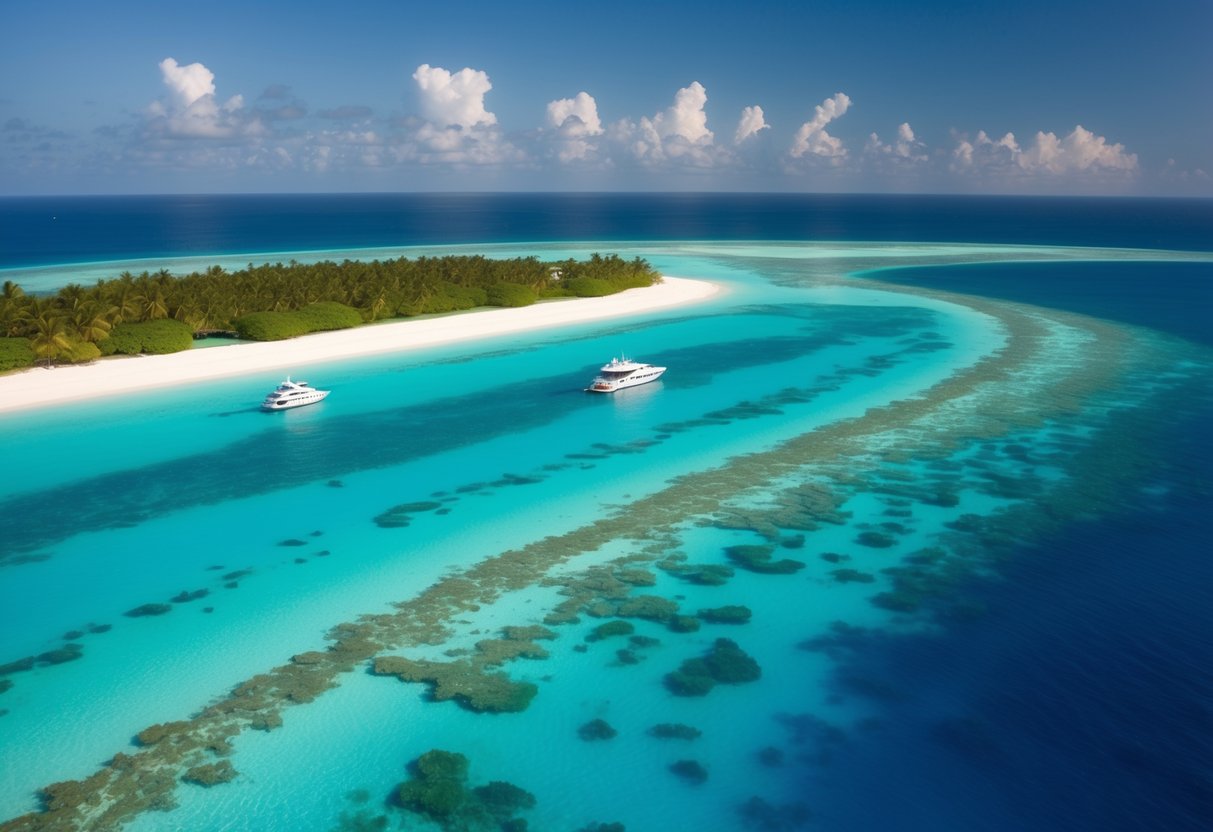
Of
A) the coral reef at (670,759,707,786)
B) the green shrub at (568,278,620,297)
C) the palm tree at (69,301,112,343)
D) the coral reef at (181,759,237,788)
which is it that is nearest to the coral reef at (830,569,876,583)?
the coral reef at (670,759,707,786)

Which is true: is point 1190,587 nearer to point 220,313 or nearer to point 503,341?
point 503,341

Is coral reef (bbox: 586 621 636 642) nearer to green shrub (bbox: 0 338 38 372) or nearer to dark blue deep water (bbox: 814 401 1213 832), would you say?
dark blue deep water (bbox: 814 401 1213 832)

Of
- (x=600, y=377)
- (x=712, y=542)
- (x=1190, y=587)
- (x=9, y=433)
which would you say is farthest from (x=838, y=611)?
(x=9, y=433)

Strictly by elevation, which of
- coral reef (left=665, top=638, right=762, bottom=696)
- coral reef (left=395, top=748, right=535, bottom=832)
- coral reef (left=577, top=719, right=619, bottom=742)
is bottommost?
coral reef (left=395, top=748, right=535, bottom=832)

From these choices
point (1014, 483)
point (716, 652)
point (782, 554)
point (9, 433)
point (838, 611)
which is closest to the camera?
point (716, 652)

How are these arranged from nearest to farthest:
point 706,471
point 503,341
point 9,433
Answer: point 706,471 < point 9,433 < point 503,341

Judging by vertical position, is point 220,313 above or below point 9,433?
above

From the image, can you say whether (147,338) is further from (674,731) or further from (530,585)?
(674,731)
